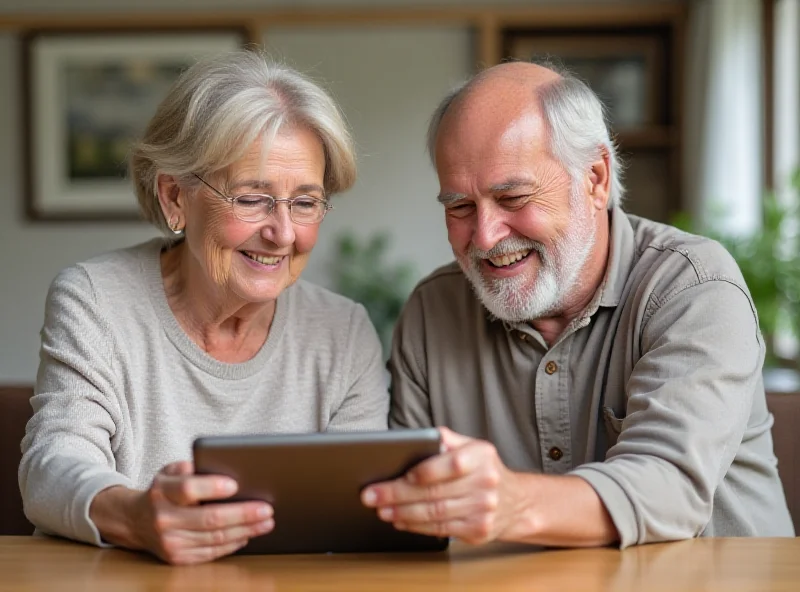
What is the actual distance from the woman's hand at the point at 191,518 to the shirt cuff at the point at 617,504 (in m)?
0.48

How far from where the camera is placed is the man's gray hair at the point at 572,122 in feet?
6.47

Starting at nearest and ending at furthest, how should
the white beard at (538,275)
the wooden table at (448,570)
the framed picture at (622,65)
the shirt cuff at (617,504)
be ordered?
the wooden table at (448,570) < the shirt cuff at (617,504) < the white beard at (538,275) < the framed picture at (622,65)

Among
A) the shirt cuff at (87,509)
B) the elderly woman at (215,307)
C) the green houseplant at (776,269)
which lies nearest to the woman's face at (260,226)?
the elderly woman at (215,307)

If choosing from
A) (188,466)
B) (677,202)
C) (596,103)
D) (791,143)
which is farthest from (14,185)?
(188,466)

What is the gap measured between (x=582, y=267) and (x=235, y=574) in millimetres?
970

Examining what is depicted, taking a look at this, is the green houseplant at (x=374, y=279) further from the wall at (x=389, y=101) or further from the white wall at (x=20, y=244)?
the white wall at (x=20, y=244)

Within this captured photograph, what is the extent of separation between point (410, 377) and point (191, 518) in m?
0.84

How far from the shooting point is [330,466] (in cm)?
133

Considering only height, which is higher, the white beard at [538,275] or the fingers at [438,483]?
the white beard at [538,275]

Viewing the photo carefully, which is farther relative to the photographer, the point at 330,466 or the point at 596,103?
the point at 596,103

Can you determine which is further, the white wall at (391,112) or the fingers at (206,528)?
the white wall at (391,112)

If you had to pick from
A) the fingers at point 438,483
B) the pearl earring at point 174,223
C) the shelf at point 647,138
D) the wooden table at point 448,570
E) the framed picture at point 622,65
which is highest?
the framed picture at point 622,65

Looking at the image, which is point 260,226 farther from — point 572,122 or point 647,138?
point 647,138

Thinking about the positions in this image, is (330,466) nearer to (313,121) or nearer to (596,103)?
(313,121)
